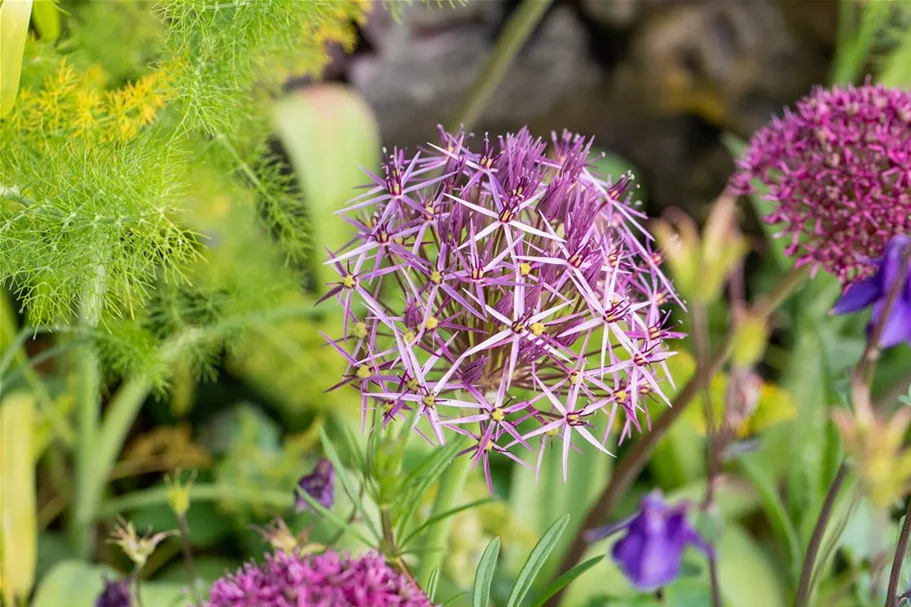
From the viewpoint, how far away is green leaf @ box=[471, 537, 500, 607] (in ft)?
1.43

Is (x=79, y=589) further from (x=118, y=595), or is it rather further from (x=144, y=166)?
(x=144, y=166)

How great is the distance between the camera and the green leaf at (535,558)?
0.46m

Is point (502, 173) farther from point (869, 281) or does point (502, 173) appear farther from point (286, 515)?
point (286, 515)

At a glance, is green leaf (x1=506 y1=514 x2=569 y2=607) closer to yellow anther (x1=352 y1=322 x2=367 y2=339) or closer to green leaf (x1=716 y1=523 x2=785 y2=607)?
yellow anther (x1=352 y1=322 x2=367 y2=339)

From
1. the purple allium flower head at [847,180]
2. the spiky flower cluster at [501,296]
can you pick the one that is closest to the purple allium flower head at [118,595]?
the spiky flower cluster at [501,296]

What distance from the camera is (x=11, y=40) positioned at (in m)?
0.50

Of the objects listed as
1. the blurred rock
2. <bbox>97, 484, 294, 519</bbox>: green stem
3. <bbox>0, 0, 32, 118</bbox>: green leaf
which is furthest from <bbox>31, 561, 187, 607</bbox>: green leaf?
the blurred rock

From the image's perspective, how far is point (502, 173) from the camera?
0.48 metres

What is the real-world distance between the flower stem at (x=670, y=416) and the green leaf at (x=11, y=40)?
487 mm

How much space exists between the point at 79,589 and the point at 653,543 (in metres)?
0.55

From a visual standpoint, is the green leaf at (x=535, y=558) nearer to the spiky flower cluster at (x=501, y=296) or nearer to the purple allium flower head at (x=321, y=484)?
the spiky flower cluster at (x=501, y=296)

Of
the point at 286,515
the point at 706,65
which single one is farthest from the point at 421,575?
the point at 706,65

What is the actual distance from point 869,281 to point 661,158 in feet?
3.30

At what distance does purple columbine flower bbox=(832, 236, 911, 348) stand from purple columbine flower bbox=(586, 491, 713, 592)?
20cm
